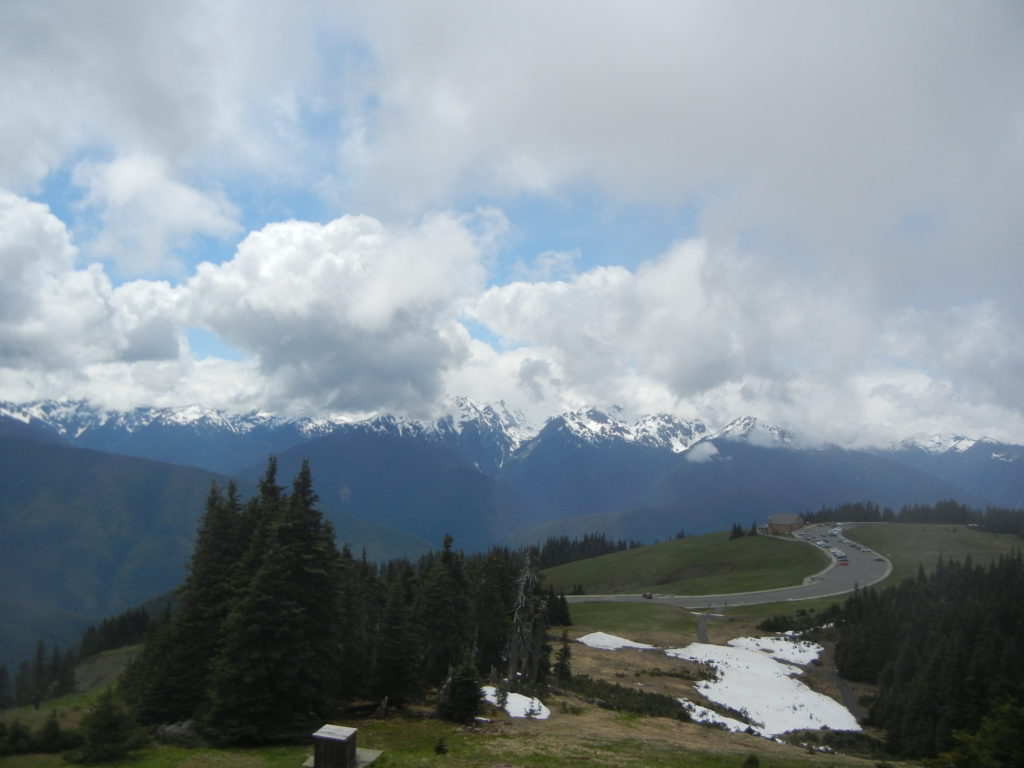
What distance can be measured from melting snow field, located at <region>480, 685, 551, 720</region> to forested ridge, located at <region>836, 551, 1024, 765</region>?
77.4ft

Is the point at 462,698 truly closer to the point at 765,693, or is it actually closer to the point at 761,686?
the point at 765,693

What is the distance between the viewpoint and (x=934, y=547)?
173125mm

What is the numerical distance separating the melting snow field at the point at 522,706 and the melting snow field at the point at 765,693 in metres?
20.8

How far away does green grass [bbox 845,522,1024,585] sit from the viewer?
15370cm

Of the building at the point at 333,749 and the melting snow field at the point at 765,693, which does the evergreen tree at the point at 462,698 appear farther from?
the melting snow field at the point at 765,693

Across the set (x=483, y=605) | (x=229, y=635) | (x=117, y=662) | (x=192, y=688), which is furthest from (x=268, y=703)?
(x=117, y=662)

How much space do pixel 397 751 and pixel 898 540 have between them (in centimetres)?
21082

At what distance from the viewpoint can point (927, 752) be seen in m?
47.3

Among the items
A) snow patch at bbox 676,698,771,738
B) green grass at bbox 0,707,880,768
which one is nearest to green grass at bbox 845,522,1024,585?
snow patch at bbox 676,698,771,738

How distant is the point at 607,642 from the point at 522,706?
5591 centimetres

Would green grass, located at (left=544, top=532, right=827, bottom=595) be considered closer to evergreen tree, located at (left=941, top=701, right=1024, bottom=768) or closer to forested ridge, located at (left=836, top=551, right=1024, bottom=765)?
forested ridge, located at (left=836, top=551, right=1024, bottom=765)

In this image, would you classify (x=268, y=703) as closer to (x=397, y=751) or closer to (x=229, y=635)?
(x=229, y=635)

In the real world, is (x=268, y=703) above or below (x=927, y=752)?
above

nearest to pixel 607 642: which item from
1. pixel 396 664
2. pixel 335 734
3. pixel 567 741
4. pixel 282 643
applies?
pixel 396 664
